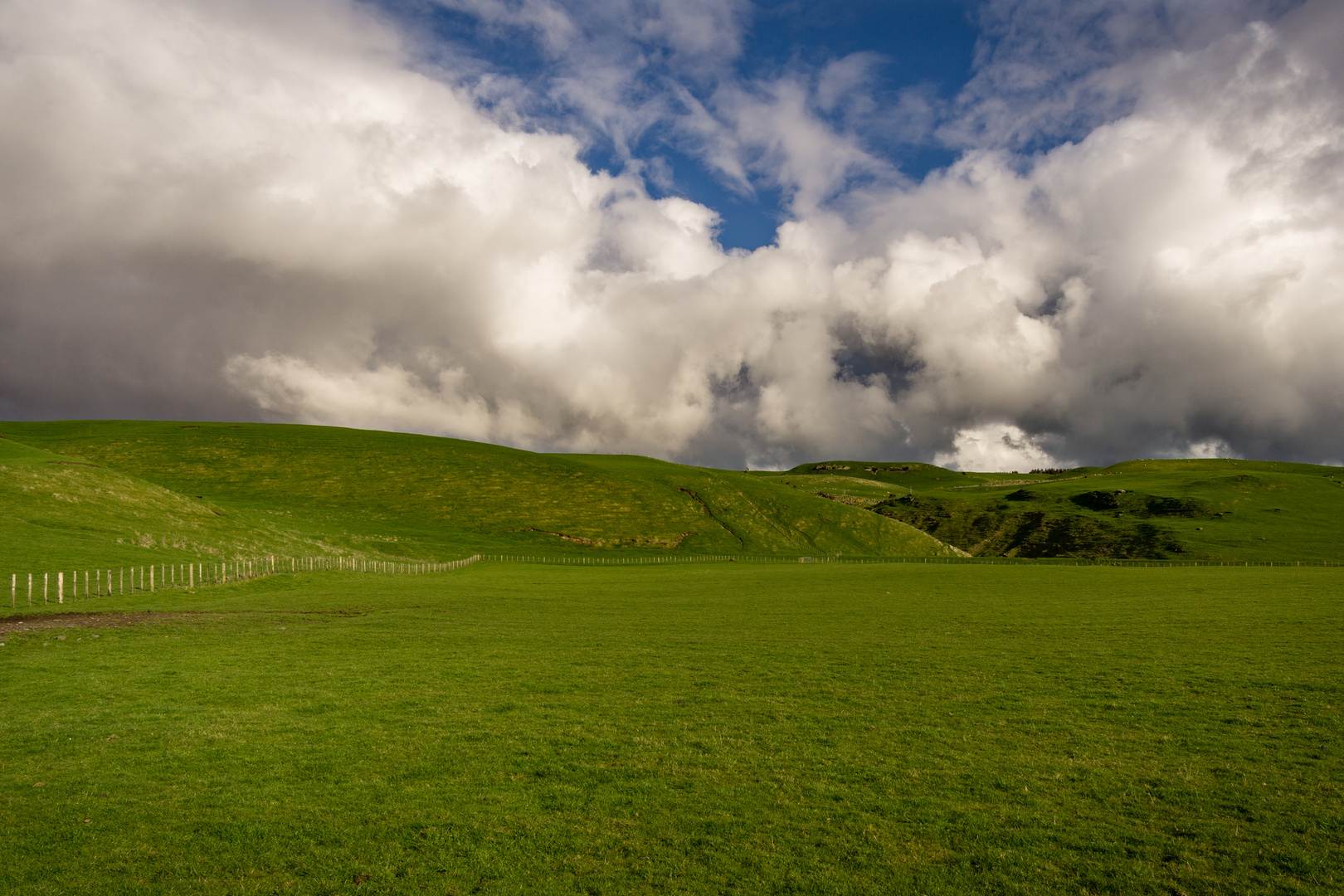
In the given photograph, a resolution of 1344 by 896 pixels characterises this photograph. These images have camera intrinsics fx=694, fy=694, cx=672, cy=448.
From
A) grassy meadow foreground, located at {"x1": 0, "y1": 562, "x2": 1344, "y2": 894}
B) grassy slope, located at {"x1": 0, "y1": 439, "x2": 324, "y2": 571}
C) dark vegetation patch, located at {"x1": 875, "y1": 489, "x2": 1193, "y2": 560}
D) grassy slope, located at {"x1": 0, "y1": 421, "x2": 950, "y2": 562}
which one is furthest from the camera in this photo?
dark vegetation patch, located at {"x1": 875, "y1": 489, "x2": 1193, "y2": 560}

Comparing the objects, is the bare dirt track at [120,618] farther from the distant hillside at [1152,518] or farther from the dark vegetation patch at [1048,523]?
the dark vegetation patch at [1048,523]

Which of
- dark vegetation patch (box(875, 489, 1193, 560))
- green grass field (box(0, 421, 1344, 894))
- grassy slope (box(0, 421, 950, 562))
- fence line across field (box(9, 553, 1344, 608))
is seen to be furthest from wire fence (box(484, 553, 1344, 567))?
green grass field (box(0, 421, 1344, 894))

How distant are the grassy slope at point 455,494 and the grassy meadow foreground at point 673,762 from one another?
238 feet

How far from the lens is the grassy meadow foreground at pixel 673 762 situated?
8.78 m

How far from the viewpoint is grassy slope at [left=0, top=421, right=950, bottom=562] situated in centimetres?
10756

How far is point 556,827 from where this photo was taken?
9922 mm

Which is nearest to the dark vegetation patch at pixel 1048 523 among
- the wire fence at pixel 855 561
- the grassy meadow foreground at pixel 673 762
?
the wire fence at pixel 855 561

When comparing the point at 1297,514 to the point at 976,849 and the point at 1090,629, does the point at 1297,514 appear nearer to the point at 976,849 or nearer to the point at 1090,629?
the point at 1090,629

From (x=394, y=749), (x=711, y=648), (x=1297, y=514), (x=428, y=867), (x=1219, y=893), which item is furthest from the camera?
(x=1297, y=514)

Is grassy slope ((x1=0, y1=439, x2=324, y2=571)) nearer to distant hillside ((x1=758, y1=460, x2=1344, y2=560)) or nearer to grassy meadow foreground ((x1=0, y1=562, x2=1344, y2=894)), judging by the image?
grassy meadow foreground ((x1=0, y1=562, x2=1344, y2=894))

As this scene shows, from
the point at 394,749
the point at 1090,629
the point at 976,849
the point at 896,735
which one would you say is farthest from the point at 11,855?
the point at 1090,629

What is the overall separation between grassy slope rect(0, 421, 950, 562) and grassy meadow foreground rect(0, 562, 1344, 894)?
72451mm

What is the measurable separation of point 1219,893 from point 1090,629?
2263 centimetres

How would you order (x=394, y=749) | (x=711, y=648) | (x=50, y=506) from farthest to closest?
(x=50, y=506)
(x=711, y=648)
(x=394, y=749)
